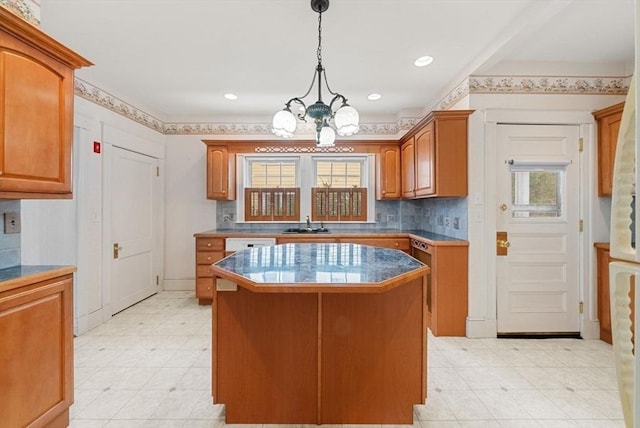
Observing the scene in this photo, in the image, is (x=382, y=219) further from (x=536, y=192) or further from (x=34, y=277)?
(x=34, y=277)

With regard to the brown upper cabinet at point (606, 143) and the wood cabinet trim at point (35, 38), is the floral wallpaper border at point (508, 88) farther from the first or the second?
the wood cabinet trim at point (35, 38)

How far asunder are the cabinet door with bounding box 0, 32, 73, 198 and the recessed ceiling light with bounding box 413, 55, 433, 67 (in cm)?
271

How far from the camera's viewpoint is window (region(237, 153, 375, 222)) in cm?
448

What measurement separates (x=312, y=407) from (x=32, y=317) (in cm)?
151

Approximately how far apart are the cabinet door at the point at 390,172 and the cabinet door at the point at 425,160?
67 centimetres

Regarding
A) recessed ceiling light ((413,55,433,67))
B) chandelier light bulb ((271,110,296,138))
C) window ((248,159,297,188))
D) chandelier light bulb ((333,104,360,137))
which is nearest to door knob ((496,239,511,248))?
recessed ceiling light ((413,55,433,67))

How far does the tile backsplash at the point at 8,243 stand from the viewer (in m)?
1.67

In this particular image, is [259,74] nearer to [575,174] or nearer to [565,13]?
[565,13]

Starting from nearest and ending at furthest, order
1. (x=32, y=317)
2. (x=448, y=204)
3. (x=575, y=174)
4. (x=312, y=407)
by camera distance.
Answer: (x=32, y=317)
(x=312, y=407)
(x=575, y=174)
(x=448, y=204)

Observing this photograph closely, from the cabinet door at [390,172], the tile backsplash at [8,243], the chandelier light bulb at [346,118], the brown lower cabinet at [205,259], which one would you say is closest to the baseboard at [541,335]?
the cabinet door at [390,172]

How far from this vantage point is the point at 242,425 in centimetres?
171

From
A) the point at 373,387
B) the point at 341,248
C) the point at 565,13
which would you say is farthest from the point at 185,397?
the point at 565,13

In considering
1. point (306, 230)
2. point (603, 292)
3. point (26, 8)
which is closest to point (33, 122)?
point (26, 8)

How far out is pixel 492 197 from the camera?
2887 mm
